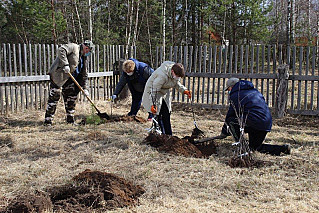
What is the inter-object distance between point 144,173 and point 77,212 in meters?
1.27

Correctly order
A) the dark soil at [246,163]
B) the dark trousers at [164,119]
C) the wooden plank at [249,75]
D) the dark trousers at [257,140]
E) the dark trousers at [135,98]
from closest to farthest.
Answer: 1. the dark soil at [246,163]
2. the dark trousers at [257,140]
3. the dark trousers at [164,119]
4. the dark trousers at [135,98]
5. the wooden plank at [249,75]

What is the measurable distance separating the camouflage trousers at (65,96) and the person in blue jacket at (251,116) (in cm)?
341

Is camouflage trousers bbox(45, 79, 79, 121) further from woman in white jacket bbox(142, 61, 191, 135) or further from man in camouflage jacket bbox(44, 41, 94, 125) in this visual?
woman in white jacket bbox(142, 61, 191, 135)

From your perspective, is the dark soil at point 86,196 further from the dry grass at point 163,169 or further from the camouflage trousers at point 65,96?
the camouflage trousers at point 65,96

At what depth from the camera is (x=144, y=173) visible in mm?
4352

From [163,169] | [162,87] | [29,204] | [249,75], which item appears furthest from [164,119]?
[249,75]

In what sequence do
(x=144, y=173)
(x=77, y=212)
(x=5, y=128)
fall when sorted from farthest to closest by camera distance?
(x=5, y=128) → (x=144, y=173) → (x=77, y=212)

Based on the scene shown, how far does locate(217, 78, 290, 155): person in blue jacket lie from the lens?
16.5ft

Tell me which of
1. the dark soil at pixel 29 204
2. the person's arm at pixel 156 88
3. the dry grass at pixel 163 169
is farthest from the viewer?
the person's arm at pixel 156 88

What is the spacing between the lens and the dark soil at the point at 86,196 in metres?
3.26

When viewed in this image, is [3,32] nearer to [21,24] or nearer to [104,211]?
[21,24]

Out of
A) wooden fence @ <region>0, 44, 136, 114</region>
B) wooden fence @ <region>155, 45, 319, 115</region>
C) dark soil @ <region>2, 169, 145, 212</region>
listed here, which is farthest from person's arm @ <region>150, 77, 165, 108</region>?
wooden fence @ <region>0, 44, 136, 114</region>

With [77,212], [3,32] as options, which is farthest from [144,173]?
[3,32]

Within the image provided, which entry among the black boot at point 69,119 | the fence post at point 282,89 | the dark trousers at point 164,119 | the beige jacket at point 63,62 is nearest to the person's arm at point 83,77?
the beige jacket at point 63,62
